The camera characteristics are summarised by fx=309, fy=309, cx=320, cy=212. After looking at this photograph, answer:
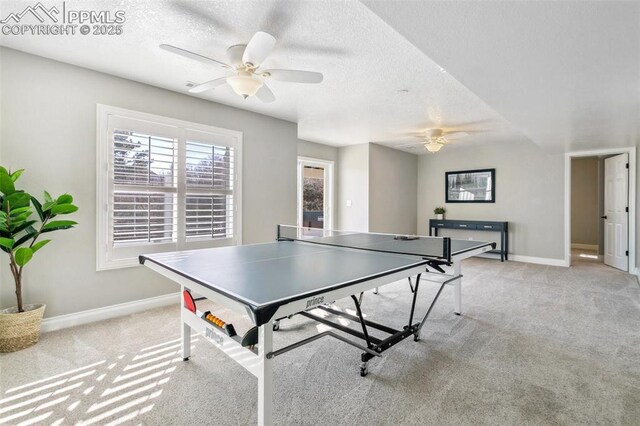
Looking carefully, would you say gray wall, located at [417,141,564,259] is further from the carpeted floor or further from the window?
the window

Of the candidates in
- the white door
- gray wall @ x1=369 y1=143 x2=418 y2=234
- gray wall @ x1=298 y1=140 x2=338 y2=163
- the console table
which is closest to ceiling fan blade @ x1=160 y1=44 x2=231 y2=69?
gray wall @ x1=298 y1=140 x2=338 y2=163

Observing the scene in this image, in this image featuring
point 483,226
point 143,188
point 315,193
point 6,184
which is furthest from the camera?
point 315,193

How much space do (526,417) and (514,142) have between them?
5.91 meters

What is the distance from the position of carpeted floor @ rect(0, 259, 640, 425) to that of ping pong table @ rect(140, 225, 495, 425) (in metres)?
0.24

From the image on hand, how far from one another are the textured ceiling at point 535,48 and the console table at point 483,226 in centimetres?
329

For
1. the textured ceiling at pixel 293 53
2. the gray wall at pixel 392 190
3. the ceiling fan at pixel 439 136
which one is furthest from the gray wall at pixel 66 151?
the gray wall at pixel 392 190

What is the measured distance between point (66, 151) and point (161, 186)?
33.9 inches

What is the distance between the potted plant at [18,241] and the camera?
7.65ft

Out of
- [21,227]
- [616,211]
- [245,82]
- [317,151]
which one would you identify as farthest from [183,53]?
[616,211]

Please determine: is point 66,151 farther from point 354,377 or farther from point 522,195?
point 522,195

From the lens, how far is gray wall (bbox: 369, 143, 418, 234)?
6.50 metres

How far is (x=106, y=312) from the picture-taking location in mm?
3094

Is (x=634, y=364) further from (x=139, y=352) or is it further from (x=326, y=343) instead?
(x=139, y=352)

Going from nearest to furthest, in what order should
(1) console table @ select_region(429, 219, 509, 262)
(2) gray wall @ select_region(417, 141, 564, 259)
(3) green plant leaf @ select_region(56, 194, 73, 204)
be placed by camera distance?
(3) green plant leaf @ select_region(56, 194, 73, 204), (2) gray wall @ select_region(417, 141, 564, 259), (1) console table @ select_region(429, 219, 509, 262)
